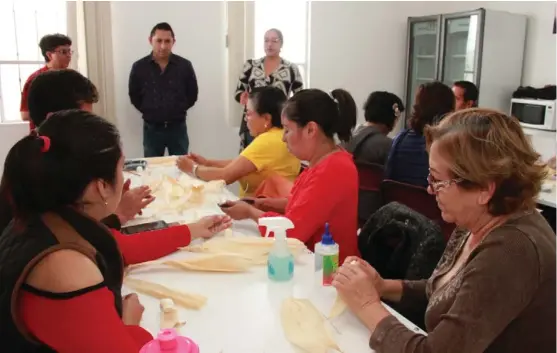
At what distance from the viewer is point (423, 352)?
40.6 inches

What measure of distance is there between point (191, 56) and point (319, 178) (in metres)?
3.25

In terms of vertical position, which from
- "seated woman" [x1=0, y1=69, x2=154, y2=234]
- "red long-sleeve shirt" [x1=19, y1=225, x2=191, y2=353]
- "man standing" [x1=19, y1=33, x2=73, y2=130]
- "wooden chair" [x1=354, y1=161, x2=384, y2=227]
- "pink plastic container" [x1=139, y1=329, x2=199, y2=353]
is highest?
"man standing" [x1=19, y1=33, x2=73, y2=130]

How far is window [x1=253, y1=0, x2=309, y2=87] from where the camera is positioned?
16.1 ft

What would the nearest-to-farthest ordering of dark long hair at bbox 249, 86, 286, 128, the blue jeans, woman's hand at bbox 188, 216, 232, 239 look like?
woman's hand at bbox 188, 216, 232, 239
dark long hair at bbox 249, 86, 286, 128
the blue jeans

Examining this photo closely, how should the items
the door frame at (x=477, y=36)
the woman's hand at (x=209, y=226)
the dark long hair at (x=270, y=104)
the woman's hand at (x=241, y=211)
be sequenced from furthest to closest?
the door frame at (x=477, y=36) → the dark long hair at (x=270, y=104) → the woman's hand at (x=241, y=211) → the woman's hand at (x=209, y=226)

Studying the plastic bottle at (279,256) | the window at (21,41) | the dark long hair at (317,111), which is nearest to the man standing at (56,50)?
the window at (21,41)

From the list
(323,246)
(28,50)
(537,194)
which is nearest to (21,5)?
(28,50)

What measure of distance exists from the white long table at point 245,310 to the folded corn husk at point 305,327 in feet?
0.06

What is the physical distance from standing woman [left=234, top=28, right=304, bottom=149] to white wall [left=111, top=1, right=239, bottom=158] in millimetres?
513

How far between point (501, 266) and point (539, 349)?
0.22 meters

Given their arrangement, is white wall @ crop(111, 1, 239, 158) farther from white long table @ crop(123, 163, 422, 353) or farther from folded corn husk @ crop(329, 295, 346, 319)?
folded corn husk @ crop(329, 295, 346, 319)

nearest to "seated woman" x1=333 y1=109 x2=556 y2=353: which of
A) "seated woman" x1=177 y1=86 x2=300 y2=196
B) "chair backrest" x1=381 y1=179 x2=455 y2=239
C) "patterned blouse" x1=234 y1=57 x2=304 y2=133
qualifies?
"chair backrest" x1=381 y1=179 x2=455 y2=239

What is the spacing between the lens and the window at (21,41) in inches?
168

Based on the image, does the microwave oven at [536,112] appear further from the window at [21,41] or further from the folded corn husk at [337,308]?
the window at [21,41]
